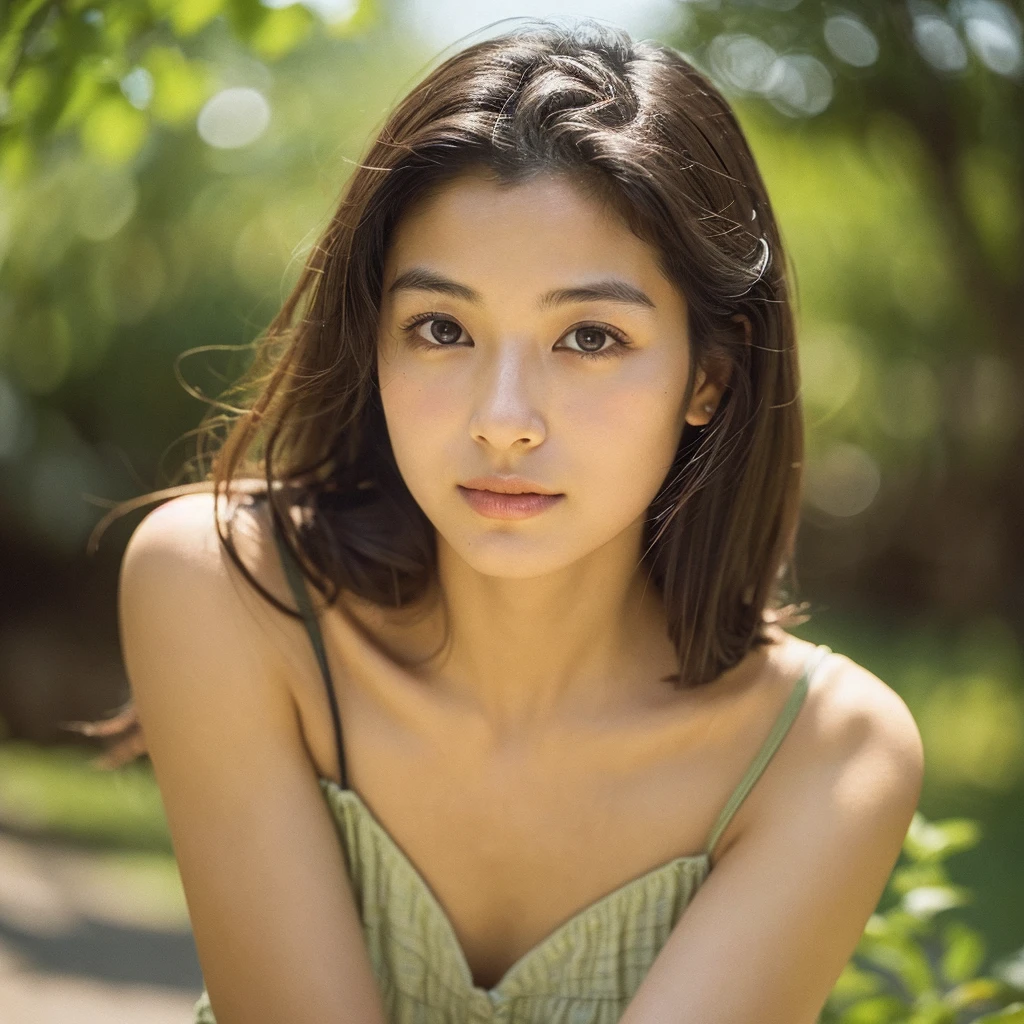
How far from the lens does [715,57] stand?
474cm

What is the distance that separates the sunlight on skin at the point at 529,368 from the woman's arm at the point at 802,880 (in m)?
0.50

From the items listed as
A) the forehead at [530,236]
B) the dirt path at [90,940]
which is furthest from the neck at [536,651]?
the dirt path at [90,940]

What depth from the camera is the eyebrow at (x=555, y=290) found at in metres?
1.78

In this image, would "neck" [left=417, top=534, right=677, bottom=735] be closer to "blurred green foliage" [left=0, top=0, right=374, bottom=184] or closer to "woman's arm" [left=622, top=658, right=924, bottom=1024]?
"woman's arm" [left=622, top=658, right=924, bottom=1024]

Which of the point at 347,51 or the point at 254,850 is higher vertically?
the point at 347,51

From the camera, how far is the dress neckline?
2.04 metres

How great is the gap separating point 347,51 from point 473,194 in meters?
5.72

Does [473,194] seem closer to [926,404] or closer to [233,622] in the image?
[233,622]

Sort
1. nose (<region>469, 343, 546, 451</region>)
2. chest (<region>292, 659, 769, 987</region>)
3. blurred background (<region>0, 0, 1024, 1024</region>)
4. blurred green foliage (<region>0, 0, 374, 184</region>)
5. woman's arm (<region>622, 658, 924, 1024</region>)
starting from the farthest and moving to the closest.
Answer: blurred background (<region>0, 0, 1024, 1024</region>), chest (<region>292, 659, 769, 987</region>), blurred green foliage (<region>0, 0, 374, 184</region>), woman's arm (<region>622, 658, 924, 1024</region>), nose (<region>469, 343, 546, 451</region>)

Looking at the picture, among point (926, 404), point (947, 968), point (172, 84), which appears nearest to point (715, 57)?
point (172, 84)

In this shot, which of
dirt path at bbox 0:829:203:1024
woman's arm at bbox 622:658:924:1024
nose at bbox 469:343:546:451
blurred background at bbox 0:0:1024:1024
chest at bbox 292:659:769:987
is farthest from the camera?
blurred background at bbox 0:0:1024:1024

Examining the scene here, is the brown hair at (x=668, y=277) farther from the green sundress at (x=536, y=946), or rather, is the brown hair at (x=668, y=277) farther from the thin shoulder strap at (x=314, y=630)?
the green sundress at (x=536, y=946)

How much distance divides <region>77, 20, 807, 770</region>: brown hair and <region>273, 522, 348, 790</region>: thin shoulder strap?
23mm

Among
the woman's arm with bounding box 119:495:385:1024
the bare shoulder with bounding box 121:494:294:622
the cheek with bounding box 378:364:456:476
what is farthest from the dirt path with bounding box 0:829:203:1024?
the cheek with bounding box 378:364:456:476
